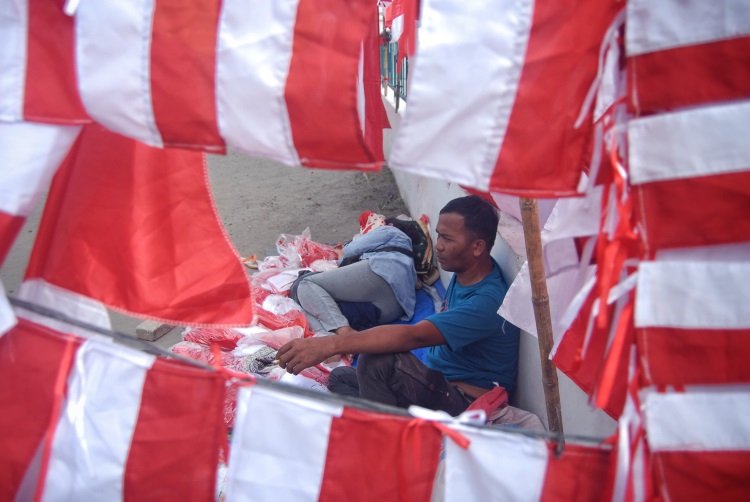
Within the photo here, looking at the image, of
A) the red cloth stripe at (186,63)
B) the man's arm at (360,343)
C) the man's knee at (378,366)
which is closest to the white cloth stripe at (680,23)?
the red cloth stripe at (186,63)

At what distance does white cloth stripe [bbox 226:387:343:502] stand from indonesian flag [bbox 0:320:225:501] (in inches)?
2.2

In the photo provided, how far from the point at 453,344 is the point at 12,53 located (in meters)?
1.72

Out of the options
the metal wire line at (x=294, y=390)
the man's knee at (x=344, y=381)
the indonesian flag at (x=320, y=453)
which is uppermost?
the metal wire line at (x=294, y=390)

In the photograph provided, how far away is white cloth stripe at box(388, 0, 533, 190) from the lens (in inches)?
35.2

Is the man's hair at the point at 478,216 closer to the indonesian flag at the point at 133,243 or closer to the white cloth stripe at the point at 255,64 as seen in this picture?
the indonesian flag at the point at 133,243

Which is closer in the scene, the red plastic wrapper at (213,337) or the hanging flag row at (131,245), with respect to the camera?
the hanging flag row at (131,245)

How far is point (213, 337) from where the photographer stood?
323cm

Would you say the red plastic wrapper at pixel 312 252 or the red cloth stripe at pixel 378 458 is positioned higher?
the red cloth stripe at pixel 378 458

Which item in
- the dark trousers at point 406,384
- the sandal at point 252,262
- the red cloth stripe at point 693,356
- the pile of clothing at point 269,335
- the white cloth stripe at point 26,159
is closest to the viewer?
the red cloth stripe at point 693,356

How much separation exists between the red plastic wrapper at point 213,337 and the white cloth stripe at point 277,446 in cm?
217

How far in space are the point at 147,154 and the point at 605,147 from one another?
94 cm

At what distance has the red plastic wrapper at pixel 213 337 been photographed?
3230mm

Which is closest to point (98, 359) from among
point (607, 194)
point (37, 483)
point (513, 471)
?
point (37, 483)

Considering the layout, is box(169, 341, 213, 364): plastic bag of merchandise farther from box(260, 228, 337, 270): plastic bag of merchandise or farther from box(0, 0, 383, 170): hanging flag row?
box(0, 0, 383, 170): hanging flag row
